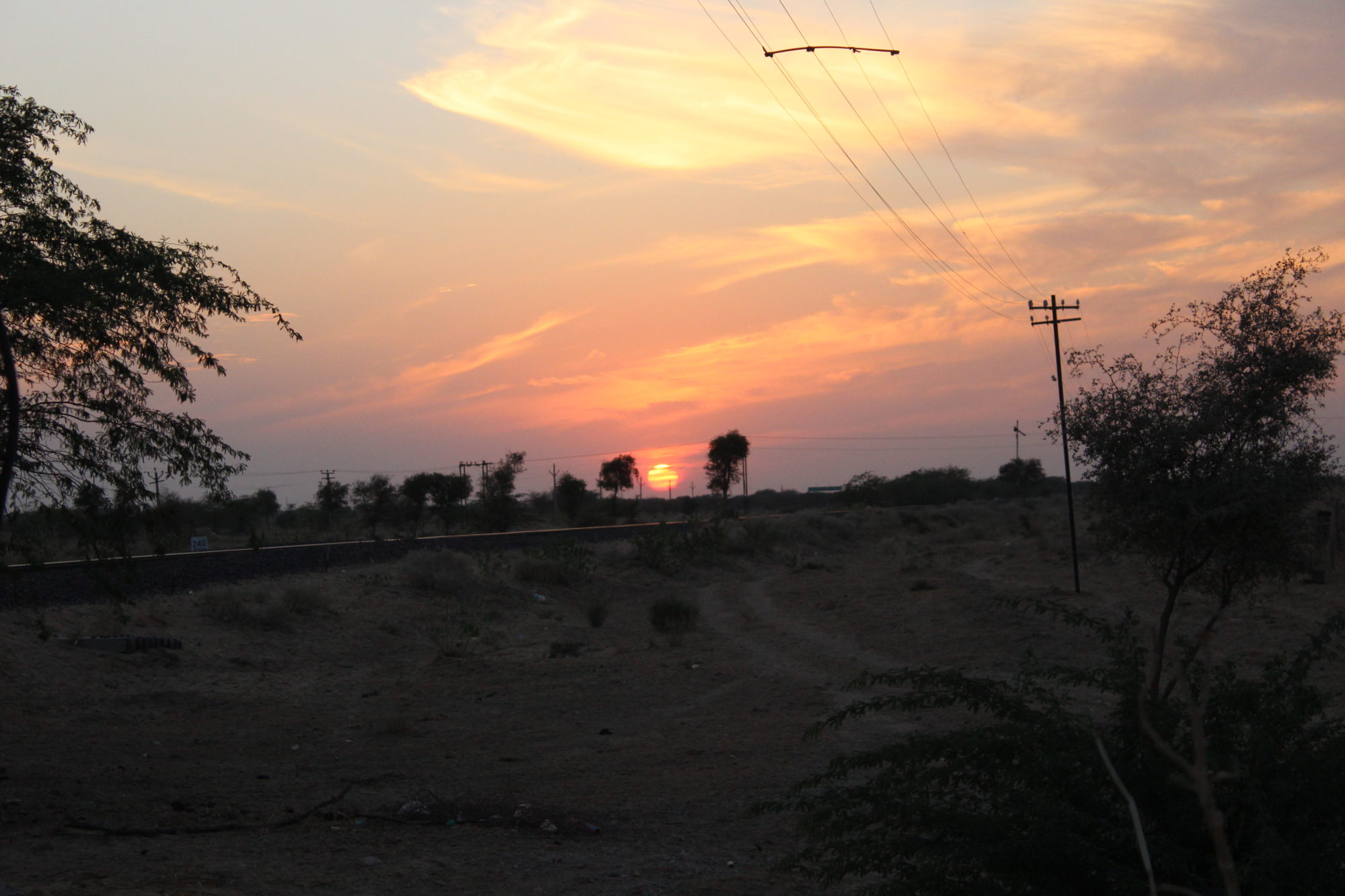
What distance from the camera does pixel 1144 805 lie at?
19.9ft

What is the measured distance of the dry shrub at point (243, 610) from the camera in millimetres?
22812

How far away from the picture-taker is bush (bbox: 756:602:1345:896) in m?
5.43

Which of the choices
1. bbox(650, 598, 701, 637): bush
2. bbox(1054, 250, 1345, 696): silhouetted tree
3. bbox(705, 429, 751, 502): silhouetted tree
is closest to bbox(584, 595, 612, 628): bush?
bbox(650, 598, 701, 637): bush

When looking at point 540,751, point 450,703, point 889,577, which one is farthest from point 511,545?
point 540,751

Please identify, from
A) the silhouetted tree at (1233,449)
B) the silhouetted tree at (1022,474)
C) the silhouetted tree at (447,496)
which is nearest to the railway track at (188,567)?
the silhouetted tree at (1233,449)

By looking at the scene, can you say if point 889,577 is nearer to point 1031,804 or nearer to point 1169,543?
point 1169,543

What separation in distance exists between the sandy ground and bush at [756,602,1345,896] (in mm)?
1564

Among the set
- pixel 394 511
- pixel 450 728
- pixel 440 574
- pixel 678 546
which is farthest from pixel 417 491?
pixel 450 728

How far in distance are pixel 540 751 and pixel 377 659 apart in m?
10.0

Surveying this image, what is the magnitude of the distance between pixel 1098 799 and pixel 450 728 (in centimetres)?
1120

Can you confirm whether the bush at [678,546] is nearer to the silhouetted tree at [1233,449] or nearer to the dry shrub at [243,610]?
the dry shrub at [243,610]

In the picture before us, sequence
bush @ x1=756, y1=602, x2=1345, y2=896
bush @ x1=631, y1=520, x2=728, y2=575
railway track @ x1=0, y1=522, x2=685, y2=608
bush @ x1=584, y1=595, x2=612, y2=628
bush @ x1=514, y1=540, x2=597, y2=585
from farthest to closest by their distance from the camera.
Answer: bush @ x1=631, y1=520, x2=728, y2=575, bush @ x1=514, y1=540, x2=597, y2=585, bush @ x1=584, y1=595, x2=612, y2=628, railway track @ x1=0, y1=522, x2=685, y2=608, bush @ x1=756, y1=602, x2=1345, y2=896

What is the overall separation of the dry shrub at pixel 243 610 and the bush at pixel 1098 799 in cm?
1870

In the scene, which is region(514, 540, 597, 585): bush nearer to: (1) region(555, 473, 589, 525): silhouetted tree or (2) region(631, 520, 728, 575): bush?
(2) region(631, 520, 728, 575): bush
